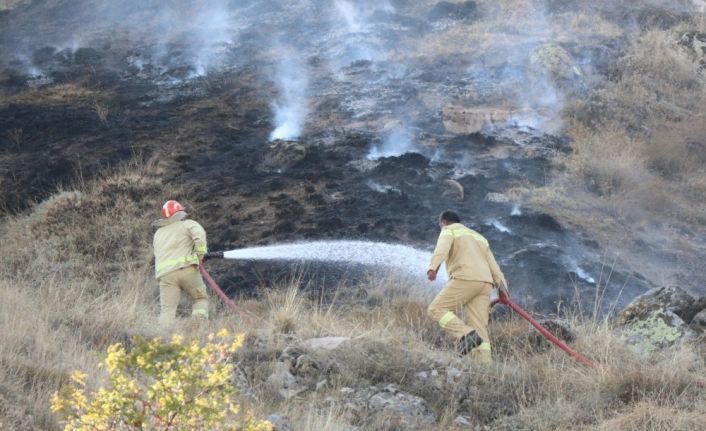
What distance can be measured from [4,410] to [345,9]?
17457mm

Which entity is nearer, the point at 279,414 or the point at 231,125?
the point at 279,414

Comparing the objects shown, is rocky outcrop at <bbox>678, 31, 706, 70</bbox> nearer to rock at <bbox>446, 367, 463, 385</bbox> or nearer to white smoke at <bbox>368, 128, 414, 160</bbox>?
white smoke at <bbox>368, 128, 414, 160</bbox>

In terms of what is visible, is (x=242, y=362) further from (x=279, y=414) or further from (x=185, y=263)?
(x=185, y=263)

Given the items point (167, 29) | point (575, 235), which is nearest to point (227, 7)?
point (167, 29)

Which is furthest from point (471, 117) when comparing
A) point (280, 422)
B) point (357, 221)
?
point (280, 422)

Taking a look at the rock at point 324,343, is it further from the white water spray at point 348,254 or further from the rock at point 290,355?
the white water spray at point 348,254

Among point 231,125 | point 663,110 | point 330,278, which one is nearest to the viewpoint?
point 330,278

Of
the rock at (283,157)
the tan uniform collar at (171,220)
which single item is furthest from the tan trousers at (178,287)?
the rock at (283,157)

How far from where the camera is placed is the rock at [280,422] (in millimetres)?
4297

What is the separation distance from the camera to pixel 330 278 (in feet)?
29.4

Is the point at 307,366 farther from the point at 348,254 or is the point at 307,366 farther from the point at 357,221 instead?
the point at 357,221

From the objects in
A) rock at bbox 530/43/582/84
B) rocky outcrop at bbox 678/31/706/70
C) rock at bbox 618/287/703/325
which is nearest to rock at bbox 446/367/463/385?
rock at bbox 618/287/703/325

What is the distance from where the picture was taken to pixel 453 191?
11133mm

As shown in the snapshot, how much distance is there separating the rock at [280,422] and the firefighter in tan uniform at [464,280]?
8.05 ft
